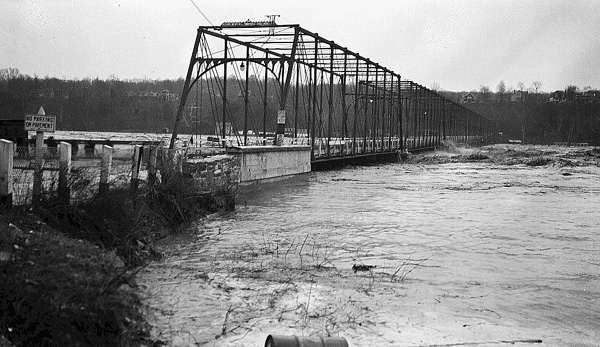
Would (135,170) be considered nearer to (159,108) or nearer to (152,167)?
(152,167)

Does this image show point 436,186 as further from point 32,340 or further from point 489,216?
point 32,340

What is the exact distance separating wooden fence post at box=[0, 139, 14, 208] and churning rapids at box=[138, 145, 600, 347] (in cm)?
218

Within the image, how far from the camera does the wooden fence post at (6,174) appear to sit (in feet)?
29.2

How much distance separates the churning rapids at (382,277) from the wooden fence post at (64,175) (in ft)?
5.58

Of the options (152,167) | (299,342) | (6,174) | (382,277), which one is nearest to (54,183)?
(6,174)

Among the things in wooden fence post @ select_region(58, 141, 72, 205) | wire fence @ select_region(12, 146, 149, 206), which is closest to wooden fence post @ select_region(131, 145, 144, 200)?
wire fence @ select_region(12, 146, 149, 206)

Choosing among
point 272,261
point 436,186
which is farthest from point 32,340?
point 436,186

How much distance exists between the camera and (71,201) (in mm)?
10367

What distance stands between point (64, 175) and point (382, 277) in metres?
5.43

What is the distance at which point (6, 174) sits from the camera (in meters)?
9.01

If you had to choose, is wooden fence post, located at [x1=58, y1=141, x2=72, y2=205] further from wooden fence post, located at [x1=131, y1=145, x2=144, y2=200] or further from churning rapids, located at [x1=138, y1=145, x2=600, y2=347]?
wooden fence post, located at [x1=131, y1=145, x2=144, y2=200]

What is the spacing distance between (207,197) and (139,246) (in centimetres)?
662

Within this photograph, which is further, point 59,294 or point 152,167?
point 152,167

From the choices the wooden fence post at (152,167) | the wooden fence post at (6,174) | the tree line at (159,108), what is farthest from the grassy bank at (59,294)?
the tree line at (159,108)
